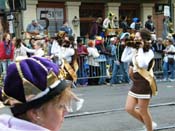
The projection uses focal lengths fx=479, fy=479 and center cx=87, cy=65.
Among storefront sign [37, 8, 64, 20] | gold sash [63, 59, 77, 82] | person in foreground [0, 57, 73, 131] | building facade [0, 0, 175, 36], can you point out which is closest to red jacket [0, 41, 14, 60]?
gold sash [63, 59, 77, 82]

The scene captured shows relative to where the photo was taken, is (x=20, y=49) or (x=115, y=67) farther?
(x=115, y=67)

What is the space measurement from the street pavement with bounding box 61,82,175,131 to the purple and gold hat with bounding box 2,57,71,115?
612cm

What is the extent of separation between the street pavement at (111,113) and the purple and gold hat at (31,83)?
20.1 ft

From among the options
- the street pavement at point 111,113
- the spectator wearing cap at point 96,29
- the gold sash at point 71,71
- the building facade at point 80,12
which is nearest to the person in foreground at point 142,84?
the street pavement at point 111,113

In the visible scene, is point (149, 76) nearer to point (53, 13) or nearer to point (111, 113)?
point (111, 113)

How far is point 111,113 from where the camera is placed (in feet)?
31.9

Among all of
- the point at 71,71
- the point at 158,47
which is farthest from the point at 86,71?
the point at 71,71

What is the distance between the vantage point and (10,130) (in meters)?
1.88

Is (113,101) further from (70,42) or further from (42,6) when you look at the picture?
(42,6)

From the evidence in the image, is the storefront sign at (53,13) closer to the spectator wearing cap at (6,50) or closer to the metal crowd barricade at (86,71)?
the metal crowd barricade at (86,71)

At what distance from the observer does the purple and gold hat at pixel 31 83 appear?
1940 mm

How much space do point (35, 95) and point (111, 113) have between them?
7858mm

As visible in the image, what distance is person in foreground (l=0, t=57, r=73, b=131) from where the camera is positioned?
194cm

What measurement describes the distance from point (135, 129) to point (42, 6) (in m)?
14.6
